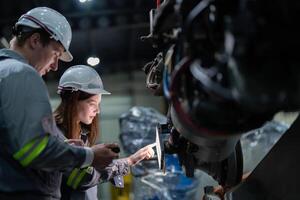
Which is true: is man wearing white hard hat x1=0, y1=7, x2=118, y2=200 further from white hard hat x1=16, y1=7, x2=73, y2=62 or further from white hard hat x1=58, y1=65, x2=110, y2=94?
white hard hat x1=58, y1=65, x2=110, y2=94

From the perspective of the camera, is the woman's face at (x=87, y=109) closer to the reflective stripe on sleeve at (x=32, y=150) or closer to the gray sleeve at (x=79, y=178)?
the gray sleeve at (x=79, y=178)

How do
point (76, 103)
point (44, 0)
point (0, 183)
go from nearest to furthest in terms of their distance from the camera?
point (0, 183), point (76, 103), point (44, 0)

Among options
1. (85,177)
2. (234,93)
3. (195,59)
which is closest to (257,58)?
(234,93)

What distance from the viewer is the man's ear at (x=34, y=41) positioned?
7.77 ft

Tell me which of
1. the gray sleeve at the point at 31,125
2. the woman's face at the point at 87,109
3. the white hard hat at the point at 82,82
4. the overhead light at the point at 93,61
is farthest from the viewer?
the overhead light at the point at 93,61

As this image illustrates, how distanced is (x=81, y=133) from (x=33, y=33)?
1.08 metres

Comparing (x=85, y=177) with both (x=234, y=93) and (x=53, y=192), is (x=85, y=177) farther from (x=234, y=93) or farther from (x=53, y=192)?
(x=234, y=93)

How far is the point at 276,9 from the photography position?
4.25 feet

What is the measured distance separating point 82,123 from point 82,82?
0.94ft

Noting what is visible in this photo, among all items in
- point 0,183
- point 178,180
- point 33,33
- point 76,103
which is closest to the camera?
point 0,183

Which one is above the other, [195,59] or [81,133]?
[195,59]

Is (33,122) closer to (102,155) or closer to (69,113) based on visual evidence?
(102,155)

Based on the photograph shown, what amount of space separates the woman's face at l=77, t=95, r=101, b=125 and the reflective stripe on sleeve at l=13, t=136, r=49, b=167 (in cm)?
105

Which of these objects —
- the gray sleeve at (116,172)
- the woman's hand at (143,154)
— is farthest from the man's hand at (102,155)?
the woman's hand at (143,154)
